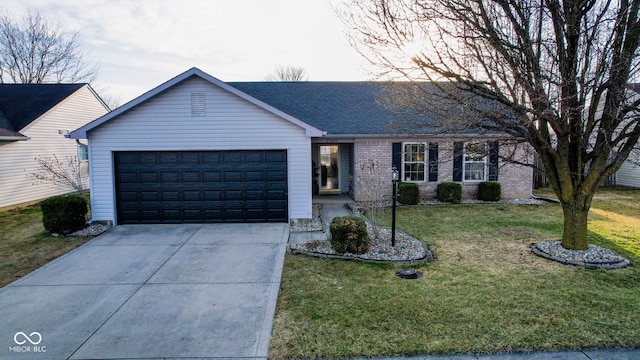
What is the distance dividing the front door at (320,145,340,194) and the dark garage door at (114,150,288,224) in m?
5.68

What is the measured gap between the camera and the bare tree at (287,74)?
41062 millimetres

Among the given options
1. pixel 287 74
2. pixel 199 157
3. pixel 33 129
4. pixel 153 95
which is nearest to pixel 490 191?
pixel 199 157

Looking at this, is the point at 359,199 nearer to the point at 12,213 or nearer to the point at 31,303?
the point at 31,303

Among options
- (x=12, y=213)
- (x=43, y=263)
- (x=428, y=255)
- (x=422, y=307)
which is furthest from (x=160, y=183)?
(x=422, y=307)

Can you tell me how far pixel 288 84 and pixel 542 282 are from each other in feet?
45.6

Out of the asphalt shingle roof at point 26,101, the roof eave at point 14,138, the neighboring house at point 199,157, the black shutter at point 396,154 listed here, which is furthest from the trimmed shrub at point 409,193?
the asphalt shingle roof at point 26,101

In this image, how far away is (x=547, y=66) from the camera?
746 cm

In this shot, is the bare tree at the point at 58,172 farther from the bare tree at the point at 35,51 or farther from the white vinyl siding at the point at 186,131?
the bare tree at the point at 35,51

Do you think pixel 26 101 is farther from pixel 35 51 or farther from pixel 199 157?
pixel 35 51

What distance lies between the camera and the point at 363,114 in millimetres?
15141

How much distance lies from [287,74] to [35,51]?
905 inches

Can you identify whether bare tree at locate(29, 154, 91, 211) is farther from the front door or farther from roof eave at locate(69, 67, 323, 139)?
the front door

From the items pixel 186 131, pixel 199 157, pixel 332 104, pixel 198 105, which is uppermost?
pixel 332 104

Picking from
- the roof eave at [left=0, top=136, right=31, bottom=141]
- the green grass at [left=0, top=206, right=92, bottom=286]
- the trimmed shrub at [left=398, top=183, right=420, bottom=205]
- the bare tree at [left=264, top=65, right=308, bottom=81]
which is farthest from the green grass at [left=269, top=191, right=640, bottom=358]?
the bare tree at [left=264, top=65, right=308, bottom=81]
